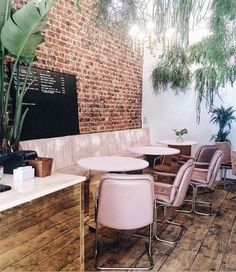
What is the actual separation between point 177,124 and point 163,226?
11.5 ft

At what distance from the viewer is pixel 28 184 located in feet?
6.05

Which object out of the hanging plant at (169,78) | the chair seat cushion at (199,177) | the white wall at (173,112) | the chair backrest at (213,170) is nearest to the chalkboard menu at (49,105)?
the chair seat cushion at (199,177)

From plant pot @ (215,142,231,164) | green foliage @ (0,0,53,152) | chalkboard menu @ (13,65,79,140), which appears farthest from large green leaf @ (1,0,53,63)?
plant pot @ (215,142,231,164)

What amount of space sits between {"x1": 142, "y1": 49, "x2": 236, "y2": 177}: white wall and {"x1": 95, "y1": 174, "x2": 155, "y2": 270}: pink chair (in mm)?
4267

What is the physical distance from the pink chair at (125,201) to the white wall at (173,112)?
14.0ft

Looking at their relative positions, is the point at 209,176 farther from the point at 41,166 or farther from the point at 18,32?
the point at 18,32

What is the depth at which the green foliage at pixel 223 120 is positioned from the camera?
19.2 feet

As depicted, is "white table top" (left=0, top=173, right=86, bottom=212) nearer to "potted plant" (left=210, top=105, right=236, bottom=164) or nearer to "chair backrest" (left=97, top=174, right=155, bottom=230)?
"chair backrest" (left=97, top=174, right=155, bottom=230)

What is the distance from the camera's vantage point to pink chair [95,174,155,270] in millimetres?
2314

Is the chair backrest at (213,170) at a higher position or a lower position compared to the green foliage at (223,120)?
lower

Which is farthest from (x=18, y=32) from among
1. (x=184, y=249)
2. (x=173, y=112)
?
(x=173, y=112)

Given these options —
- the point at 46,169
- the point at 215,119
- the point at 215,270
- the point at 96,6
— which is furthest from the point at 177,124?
the point at 96,6

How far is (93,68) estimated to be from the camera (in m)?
5.16

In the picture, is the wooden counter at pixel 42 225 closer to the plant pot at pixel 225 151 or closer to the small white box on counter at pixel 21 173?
the small white box on counter at pixel 21 173
